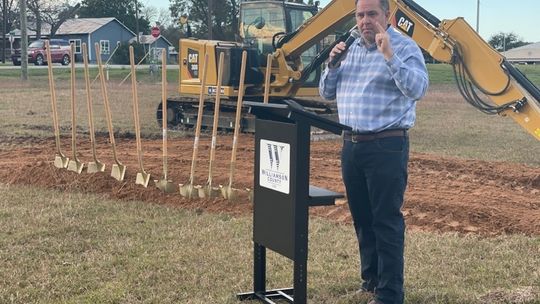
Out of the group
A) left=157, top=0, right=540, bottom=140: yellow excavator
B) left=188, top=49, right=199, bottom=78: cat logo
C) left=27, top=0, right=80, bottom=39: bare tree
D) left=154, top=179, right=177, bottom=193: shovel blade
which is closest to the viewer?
left=154, top=179, right=177, bottom=193: shovel blade

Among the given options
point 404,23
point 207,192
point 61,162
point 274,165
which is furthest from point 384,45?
point 404,23

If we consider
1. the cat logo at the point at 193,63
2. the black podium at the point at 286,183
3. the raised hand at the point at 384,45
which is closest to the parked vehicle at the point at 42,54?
the cat logo at the point at 193,63

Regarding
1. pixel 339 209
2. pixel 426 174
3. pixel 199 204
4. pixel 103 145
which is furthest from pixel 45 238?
pixel 103 145

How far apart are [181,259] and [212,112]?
32.0 ft

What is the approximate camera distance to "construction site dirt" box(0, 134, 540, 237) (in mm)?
7562

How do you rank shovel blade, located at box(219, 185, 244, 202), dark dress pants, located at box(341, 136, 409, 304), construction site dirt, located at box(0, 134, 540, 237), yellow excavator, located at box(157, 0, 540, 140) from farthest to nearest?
1. yellow excavator, located at box(157, 0, 540, 140)
2. shovel blade, located at box(219, 185, 244, 202)
3. construction site dirt, located at box(0, 134, 540, 237)
4. dark dress pants, located at box(341, 136, 409, 304)

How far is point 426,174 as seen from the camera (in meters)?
10.2

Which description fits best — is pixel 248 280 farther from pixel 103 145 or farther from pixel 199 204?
pixel 103 145

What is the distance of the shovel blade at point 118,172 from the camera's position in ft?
29.3

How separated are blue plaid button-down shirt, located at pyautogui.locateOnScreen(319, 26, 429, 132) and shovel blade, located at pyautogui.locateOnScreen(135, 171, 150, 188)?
180 inches

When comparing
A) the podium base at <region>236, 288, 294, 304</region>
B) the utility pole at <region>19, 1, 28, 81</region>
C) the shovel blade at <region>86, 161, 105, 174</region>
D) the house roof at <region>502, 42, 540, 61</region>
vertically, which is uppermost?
the utility pole at <region>19, 1, 28, 81</region>

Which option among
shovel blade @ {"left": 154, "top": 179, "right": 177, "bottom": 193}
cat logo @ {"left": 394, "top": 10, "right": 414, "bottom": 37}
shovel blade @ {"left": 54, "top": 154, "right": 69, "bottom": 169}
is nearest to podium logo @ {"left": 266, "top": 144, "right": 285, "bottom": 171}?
shovel blade @ {"left": 154, "top": 179, "right": 177, "bottom": 193}

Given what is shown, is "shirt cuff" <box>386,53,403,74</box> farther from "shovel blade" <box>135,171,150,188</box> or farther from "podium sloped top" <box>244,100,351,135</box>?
"shovel blade" <box>135,171,150,188</box>

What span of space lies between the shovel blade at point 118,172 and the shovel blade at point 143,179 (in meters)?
0.23
